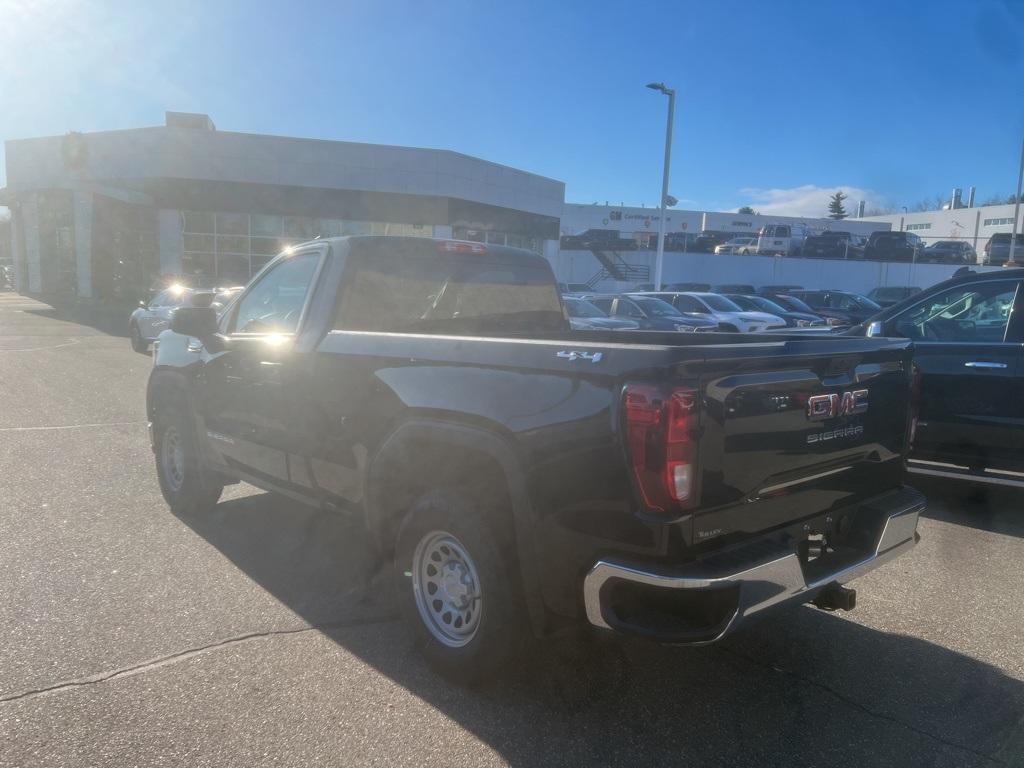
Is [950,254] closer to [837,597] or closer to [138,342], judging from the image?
[138,342]

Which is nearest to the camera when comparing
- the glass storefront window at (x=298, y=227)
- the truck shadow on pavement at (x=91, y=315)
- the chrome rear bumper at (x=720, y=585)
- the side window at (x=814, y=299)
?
the chrome rear bumper at (x=720, y=585)

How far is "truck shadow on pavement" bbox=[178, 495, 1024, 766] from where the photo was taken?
9.96 ft

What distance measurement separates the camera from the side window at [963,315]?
6.25 meters

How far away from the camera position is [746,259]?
150 ft

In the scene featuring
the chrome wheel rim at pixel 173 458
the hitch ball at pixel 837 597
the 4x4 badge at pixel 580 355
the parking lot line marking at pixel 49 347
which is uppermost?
the 4x4 badge at pixel 580 355

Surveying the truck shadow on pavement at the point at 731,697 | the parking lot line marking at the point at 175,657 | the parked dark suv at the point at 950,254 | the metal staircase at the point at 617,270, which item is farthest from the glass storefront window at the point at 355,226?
the parked dark suv at the point at 950,254

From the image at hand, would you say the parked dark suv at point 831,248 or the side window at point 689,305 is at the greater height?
the parked dark suv at point 831,248

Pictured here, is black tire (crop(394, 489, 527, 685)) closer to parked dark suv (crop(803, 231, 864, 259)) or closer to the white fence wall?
the white fence wall

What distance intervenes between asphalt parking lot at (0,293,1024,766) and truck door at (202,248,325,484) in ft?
2.31

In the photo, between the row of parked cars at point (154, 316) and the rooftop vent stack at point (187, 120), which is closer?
the row of parked cars at point (154, 316)

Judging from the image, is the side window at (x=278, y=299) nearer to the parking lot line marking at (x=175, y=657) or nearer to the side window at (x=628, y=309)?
the parking lot line marking at (x=175, y=657)

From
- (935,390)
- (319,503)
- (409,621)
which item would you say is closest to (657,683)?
(409,621)

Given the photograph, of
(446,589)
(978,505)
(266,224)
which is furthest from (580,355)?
(266,224)

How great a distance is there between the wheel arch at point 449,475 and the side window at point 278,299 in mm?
1236
